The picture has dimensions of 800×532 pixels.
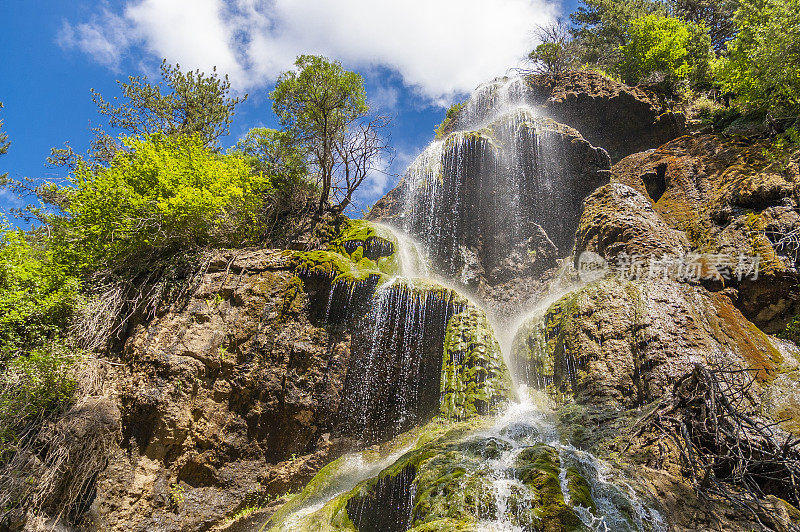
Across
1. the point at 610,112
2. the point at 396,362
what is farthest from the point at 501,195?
the point at 396,362

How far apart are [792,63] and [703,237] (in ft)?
21.7

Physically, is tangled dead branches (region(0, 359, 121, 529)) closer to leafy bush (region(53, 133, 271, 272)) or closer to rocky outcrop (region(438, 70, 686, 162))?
leafy bush (region(53, 133, 271, 272))

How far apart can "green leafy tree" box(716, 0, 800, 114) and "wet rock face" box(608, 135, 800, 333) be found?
1.62 m

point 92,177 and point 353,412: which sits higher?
point 92,177

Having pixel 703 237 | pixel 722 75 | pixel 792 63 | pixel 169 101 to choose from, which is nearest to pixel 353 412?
pixel 703 237

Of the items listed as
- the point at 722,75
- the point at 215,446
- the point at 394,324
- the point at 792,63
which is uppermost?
the point at 722,75

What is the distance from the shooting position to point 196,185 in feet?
37.3

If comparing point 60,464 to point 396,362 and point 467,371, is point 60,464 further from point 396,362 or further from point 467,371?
point 467,371

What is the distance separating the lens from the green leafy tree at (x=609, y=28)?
2367 cm

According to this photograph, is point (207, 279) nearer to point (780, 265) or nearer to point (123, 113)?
point (123, 113)

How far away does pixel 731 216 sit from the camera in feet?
35.6

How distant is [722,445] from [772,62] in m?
13.8

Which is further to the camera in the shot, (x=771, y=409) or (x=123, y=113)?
(x=123, y=113)

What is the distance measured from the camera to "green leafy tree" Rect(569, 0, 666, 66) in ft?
77.7
